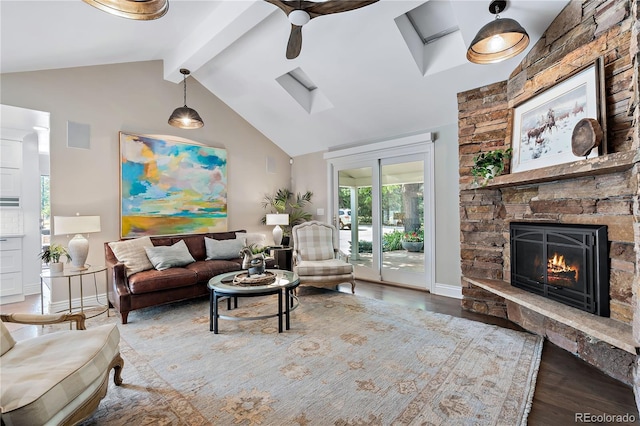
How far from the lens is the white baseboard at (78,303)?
11.8 ft

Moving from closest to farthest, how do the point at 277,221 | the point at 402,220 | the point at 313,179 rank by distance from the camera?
the point at 402,220 → the point at 277,221 → the point at 313,179

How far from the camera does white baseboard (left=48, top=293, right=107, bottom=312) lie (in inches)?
142

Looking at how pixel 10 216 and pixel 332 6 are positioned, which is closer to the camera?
pixel 332 6

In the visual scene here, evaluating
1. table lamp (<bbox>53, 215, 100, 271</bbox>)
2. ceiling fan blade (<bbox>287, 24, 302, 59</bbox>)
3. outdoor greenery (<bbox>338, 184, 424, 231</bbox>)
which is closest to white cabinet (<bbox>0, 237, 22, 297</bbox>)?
table lamp (<bbox>53, 215, 100, 271</bbox>)

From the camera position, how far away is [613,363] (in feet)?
6.84

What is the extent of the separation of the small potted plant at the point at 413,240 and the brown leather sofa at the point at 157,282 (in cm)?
266

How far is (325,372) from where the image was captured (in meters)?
2.17

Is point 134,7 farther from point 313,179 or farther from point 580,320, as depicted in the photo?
point 313,179

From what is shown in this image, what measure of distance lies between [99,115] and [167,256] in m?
2.17

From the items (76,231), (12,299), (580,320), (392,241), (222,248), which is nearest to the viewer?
(580,320)

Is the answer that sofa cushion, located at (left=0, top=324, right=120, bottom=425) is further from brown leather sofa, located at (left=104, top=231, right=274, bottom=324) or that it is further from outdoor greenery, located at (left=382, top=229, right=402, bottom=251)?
outdoor greenery, located at (left=382, top=229, right=402, bottom=251)

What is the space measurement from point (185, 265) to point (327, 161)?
316cm

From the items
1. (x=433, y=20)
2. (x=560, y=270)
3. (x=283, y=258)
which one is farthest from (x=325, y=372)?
(x=433, y=20)

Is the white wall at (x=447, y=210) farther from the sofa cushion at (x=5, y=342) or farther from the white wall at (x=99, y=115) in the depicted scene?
the sofa cushion at (x=5, y=342)
